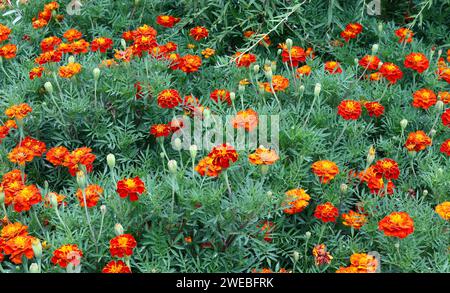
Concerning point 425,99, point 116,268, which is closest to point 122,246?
point 116,268

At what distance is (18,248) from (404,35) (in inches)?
72.2

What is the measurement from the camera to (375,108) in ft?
7.66

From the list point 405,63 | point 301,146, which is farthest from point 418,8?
point 301,146

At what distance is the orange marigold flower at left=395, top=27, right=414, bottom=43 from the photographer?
269 centimetres

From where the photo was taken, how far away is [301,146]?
2178 mm

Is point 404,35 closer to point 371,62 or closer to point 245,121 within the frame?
point 371,62


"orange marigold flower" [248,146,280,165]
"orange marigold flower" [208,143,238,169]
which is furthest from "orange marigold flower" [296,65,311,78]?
"orange marigold flower" [208,143,238,169]

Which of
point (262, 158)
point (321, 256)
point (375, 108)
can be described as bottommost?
point (321, 256)

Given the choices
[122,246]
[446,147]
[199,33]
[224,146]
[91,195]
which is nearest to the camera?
[122,246]

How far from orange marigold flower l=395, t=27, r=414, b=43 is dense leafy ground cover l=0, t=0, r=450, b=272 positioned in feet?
0.10

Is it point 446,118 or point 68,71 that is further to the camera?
point 68,71

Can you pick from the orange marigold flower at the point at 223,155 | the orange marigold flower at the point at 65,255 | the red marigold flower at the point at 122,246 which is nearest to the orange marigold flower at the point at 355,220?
the orange marigold flower at the point at 223,155

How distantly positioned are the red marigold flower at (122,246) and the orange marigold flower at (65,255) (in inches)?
3.6
